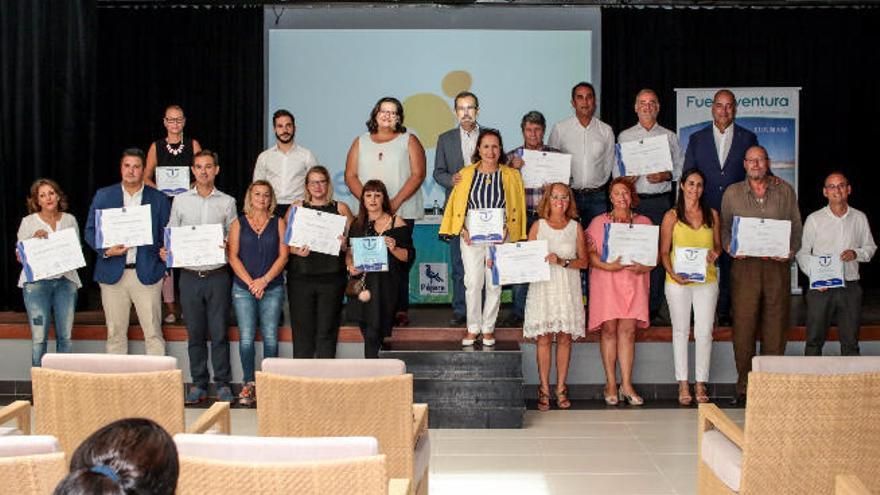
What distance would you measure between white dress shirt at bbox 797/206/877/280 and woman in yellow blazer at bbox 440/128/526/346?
1.92 meters

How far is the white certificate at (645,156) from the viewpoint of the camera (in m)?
7.73

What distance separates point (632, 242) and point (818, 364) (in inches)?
116

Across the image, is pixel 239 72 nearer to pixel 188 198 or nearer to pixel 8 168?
pixel 8 168

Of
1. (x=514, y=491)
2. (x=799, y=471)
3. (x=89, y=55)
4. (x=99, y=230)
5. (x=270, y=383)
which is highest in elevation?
(x=89, y=55)

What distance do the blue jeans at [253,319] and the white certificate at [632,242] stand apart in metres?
2.22

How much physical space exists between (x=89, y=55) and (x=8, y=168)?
3.60 feet

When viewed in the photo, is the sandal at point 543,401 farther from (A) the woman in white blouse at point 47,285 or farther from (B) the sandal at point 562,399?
(A) the woman in white blouse at point 47,285

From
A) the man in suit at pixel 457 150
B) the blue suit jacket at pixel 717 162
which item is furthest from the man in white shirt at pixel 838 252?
the man in suit at pixel 457 150

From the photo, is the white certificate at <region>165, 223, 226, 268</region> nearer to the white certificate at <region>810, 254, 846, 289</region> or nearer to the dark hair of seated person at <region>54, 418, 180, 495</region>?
the white certificate at <region>810, 254, 846, 289</region>

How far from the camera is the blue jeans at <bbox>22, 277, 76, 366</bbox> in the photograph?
758 centimetres

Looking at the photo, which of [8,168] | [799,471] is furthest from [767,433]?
[8,168]

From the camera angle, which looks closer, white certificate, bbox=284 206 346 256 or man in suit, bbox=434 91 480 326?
white certificate, bbox=284 206 346 256

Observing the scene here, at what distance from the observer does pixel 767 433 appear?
425cm

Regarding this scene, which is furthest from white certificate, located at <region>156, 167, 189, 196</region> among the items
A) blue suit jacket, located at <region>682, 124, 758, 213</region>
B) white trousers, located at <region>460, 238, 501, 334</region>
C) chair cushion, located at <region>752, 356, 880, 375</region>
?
chair cushion, located at <region>752, 356, 880, 375</region>
